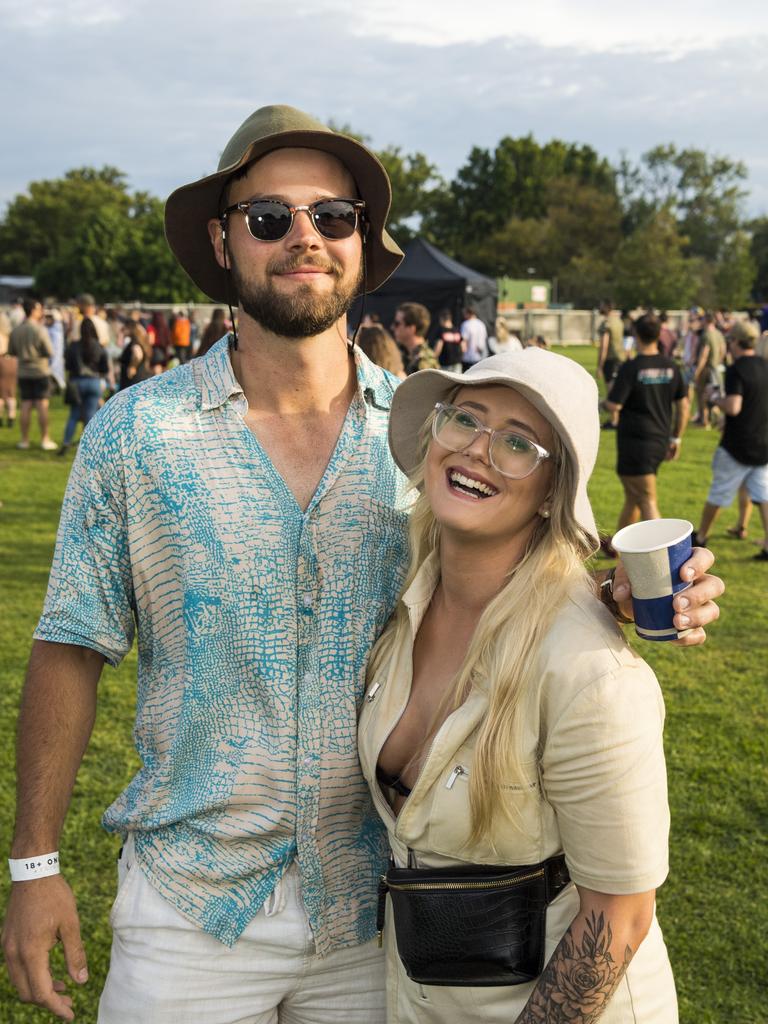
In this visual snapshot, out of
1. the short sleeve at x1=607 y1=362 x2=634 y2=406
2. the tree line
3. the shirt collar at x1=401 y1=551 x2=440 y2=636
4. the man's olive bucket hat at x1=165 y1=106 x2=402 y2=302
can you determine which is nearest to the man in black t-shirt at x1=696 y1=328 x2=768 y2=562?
the short sleeve at x1=607 y1=362 x2=634 y2=406

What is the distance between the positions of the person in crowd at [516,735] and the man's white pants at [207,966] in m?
0.20

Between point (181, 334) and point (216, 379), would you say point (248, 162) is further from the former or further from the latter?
point (181, 334)

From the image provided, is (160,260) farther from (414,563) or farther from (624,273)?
(414,563)

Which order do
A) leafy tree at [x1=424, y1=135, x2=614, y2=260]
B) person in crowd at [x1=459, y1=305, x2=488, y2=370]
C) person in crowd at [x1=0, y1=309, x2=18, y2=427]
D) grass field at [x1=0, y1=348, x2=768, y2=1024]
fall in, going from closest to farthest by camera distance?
1. grass field at [x1=0, y1=348, x2=768, y2=1024]
2. person in crowd at [x1=0, y1=309, x2=18, y2=427]
3. person in crowd at [x1=459, y1=305, x2=488, y2=370]
4. leafy tree at [x1=424, y1=135, x2=614, y2=260]

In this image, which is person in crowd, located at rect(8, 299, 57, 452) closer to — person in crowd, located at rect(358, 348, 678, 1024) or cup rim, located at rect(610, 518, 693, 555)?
person in crowd, located at rect(358, 348, 678, 1024)

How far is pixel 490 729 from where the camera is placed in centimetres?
184

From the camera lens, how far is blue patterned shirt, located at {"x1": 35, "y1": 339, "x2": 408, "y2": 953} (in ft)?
6.79

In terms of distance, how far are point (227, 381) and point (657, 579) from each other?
106 cm

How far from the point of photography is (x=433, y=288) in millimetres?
23141

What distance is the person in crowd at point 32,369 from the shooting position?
1452cm

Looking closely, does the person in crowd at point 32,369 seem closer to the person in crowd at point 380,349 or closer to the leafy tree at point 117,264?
the person in crowd at point 380,349

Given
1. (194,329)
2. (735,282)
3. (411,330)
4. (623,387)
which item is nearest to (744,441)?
(623,387)

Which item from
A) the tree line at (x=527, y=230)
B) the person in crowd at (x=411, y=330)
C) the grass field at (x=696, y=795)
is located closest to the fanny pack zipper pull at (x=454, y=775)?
the grass field at (x=696, y=795)

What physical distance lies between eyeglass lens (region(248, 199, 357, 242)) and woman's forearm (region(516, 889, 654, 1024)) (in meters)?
1.53
